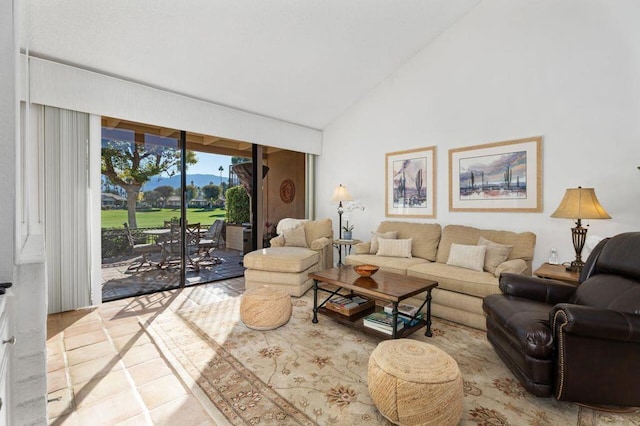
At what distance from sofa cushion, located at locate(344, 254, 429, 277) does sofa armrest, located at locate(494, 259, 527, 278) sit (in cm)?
91

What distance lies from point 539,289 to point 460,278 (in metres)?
0.74

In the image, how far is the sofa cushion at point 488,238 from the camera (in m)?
3.32

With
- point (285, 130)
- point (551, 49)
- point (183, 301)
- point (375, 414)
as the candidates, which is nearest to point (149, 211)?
point (183, 301)

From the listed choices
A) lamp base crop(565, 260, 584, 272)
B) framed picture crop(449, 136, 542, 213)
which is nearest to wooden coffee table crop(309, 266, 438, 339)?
lamp base crop(565, 260, 584, 272)

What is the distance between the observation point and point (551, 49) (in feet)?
10.9

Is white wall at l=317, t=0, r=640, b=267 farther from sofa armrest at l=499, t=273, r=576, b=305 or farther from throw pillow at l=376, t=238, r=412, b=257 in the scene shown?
sofa armrest at l=499, t=273, r=576, b=305

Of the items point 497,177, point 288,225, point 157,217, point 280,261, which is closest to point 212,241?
A: point 157,217

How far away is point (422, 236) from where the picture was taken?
13.5 ft

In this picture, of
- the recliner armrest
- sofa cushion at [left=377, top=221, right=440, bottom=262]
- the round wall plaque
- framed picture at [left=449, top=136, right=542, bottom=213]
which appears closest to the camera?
the recliner armrest

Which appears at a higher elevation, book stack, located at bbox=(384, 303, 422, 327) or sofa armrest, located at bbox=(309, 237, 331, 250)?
sofa armrest, located at bbox=(309, 237, 331, 250)

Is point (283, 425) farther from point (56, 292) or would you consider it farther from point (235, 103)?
point (235, 103)

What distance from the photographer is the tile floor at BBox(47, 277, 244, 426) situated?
5.75 feet

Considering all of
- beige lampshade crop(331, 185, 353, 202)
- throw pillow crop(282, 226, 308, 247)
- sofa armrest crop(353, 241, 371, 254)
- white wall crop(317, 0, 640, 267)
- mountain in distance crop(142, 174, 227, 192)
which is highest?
white wall crop(317, 0, 640, 267)

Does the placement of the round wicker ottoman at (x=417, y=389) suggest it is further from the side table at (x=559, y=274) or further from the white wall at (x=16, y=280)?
the side table at (x=559, y=274)
